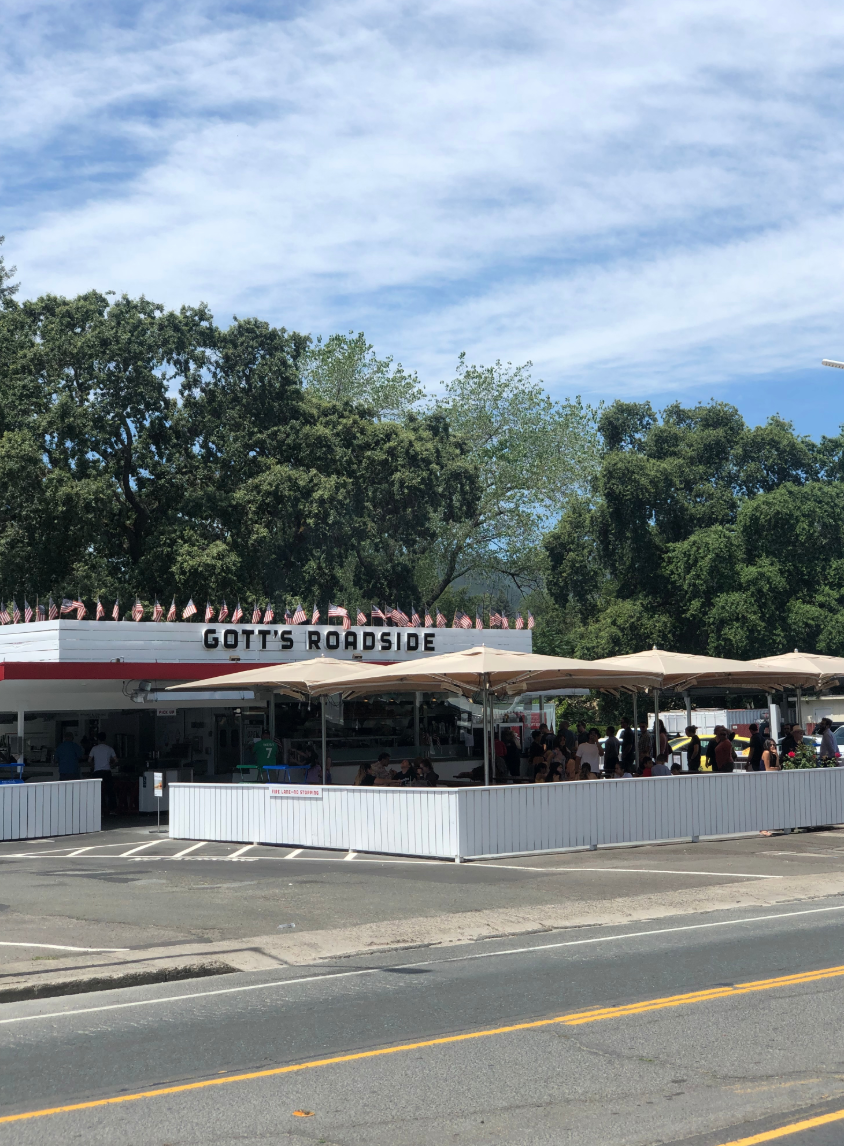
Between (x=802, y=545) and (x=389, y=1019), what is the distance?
4478 centimetres

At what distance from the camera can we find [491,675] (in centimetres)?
1908

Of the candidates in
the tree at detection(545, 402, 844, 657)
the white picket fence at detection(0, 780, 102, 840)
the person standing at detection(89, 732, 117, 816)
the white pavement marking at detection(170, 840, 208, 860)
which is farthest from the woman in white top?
the tree at detection(545, 402, 844, 657)

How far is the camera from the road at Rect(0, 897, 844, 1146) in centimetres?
605

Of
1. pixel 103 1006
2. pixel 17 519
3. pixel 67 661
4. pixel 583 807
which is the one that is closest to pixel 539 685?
pixel 583 807

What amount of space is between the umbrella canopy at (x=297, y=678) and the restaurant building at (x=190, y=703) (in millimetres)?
2273

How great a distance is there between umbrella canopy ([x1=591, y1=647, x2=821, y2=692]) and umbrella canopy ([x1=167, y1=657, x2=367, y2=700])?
4487 mm

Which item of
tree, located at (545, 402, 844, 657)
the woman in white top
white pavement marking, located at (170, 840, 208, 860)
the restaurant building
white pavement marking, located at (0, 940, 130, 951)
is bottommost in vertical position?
white pavement marking, located at (170, 840, 208, 860)

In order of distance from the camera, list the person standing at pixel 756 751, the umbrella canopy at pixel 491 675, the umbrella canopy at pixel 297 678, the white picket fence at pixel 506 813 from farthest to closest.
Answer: the person standing at pixel 756 751, the umbrella canopy at pixel 297 678, the umbrella canopy at pixel 491 675, the white picket fence at pixel 506 813

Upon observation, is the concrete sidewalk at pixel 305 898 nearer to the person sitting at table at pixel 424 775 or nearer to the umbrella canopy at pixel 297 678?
the umbrella canopy at pixel 297 678

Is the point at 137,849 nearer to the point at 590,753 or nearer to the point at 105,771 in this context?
the point at 105,771

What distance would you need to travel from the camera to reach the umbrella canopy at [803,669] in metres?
22.2

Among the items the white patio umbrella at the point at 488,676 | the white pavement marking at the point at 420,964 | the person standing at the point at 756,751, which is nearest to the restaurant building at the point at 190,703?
the white patio umbrella at the point at 488,676

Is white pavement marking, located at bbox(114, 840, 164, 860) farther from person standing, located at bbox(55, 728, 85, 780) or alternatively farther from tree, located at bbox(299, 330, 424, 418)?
tree, located at bbox(299, 330, 424, 418)

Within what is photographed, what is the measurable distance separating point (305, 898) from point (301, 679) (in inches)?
286
